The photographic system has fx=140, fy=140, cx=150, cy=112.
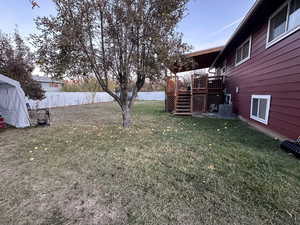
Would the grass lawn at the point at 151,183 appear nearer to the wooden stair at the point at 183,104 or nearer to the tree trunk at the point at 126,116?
the tree trunk at the point at 126,116

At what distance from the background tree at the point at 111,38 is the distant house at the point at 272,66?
2.43 m

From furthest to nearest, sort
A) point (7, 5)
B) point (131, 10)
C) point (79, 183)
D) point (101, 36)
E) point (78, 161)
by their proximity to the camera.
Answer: point (101, 36) → point (131, 10) → point (7, 5) → point (78, 161) → point (79, 183)

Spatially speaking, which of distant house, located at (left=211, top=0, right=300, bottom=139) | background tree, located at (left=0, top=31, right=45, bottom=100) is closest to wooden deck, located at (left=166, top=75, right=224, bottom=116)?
distant house, located at (left=211, top=0, right=300, bottom=139)

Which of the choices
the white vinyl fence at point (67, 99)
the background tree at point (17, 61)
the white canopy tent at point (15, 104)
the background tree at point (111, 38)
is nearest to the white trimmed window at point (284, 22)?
the background tree at point (111, 38)

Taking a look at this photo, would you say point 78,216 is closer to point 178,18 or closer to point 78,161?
point 78,161

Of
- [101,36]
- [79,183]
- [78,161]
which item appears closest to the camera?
[79,183]

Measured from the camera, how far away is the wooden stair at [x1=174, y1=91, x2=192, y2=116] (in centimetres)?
785

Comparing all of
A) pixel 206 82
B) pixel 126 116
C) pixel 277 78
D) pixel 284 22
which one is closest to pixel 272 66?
pixel 277 78

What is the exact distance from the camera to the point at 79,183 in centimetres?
203

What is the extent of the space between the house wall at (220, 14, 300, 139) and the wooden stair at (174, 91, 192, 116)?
2.85 metres

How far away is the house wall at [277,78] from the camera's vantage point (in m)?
3.13

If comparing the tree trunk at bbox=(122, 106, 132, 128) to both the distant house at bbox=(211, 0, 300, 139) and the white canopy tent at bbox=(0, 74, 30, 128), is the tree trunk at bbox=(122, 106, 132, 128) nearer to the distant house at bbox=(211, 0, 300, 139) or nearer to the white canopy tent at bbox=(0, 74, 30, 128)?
the white canopy tent at bbox=(0, 74, 30, 128)

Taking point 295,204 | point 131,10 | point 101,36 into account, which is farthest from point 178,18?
point 295,204

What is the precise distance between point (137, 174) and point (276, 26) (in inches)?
209
